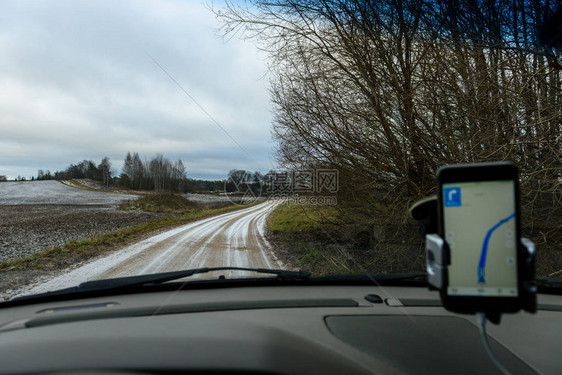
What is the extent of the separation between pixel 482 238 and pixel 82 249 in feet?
23.1

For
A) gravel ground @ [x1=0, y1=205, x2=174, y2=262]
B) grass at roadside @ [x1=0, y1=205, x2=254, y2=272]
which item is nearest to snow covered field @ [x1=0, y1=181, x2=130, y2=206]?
gravel ground @ [x1=0, y1=205, x2=174, y2=262]

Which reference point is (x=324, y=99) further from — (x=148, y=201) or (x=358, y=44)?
(x=148, y=201)

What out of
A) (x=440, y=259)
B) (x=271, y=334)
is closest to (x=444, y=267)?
(x=440, y=259)

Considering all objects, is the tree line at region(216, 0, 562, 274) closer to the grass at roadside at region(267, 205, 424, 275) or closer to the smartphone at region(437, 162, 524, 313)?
the grass at roadside at region(267, 205, 424, 275)

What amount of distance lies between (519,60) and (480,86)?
606 mm

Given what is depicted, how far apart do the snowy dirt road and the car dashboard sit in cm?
127

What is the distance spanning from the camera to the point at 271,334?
1.25 m

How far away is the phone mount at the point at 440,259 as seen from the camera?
2.98 ft

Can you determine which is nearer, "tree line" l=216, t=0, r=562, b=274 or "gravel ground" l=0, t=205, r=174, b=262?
"tree line" l=216, t=0, r=562, b=274

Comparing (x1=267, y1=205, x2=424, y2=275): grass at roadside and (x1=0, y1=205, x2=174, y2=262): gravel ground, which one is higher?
(x1=0, y1=205, x2=174, y2=262): gravel ground

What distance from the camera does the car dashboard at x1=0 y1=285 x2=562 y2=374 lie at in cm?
104

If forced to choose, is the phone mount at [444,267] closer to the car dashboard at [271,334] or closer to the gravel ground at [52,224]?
the car dashboard at [271,334]

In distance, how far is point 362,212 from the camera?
7.73 m

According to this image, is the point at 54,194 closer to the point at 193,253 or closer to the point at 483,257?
the point at 193,253
